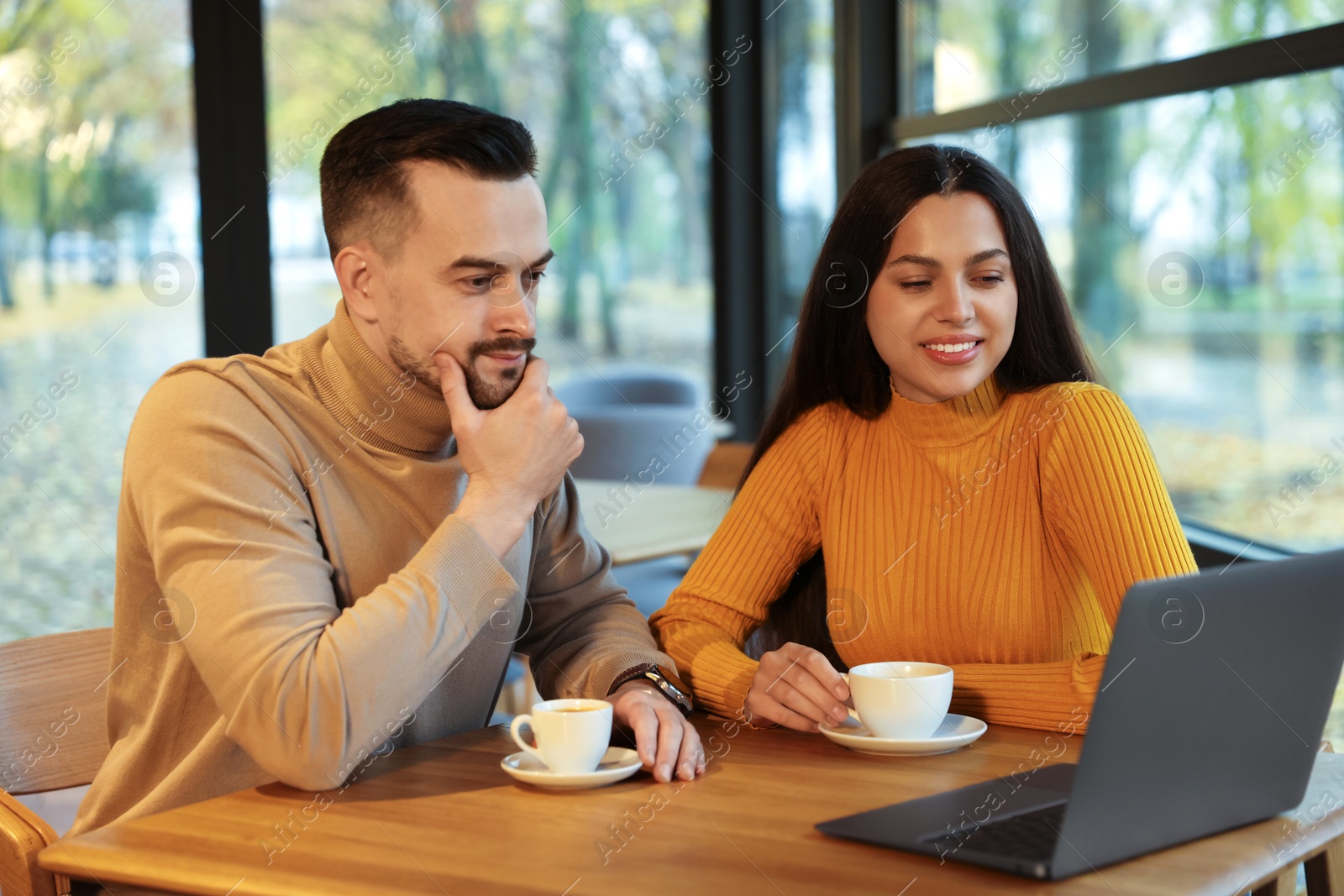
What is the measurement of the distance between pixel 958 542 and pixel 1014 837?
71 cm

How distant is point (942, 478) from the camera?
1.74m

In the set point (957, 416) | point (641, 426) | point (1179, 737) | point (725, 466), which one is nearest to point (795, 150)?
point (641, 426)

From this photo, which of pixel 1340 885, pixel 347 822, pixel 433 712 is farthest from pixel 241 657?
pixel 1340 885

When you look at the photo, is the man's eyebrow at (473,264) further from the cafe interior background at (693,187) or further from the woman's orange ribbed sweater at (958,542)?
the cafe interior background at (693,187)

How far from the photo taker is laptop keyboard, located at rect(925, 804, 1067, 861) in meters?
0.99

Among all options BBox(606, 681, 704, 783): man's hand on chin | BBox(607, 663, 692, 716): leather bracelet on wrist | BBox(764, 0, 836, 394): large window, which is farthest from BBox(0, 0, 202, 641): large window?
BBox(606, 681, 704, 783): man's hand on chin

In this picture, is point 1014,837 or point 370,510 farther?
point 370,510

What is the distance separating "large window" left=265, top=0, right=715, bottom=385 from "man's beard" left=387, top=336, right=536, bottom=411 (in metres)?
2.90

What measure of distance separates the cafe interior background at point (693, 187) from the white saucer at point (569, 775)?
1890 millimetres

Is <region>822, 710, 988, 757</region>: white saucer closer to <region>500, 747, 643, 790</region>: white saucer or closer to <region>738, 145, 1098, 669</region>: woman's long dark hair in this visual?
<region>500, 747, 643, 790</region>: white saucer

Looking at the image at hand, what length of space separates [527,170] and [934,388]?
623mm

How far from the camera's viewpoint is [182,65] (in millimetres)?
3787

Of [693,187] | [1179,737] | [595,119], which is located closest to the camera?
[1179,737]

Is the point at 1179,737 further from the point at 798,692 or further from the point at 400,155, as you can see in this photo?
the point at 400,155
